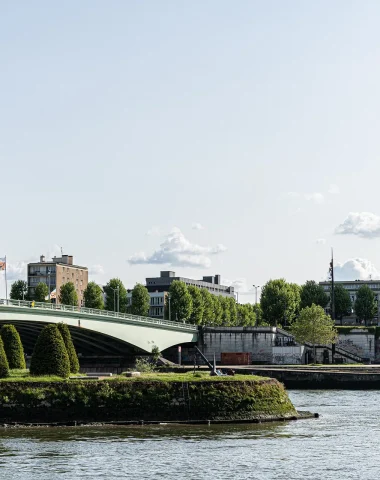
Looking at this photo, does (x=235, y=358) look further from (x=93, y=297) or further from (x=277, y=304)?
(x=93, y=297)

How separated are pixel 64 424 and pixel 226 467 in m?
17.3

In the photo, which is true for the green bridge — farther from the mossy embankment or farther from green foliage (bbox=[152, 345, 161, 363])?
the mossy embankment

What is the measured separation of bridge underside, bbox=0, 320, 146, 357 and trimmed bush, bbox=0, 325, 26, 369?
127ft

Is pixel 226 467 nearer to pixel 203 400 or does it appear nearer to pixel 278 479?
pixel 278 479

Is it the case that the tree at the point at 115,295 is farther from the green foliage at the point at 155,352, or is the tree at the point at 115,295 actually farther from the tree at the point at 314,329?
the green foliage at the point at 155,352

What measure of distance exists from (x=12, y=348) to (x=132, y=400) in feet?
58.5

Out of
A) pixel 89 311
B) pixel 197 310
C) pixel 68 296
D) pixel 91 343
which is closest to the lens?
pixel 89 311

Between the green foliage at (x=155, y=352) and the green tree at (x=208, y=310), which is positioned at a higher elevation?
the green tree at (x=208, y=310)

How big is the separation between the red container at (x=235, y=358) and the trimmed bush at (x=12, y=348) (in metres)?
76.0

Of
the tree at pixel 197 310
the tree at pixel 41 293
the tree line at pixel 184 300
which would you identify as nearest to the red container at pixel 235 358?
the tree line at pixel 184 300

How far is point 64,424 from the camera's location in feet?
207

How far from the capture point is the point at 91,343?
438 feet

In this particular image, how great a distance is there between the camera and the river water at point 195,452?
47406 mm

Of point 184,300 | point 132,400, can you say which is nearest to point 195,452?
point 132,400
